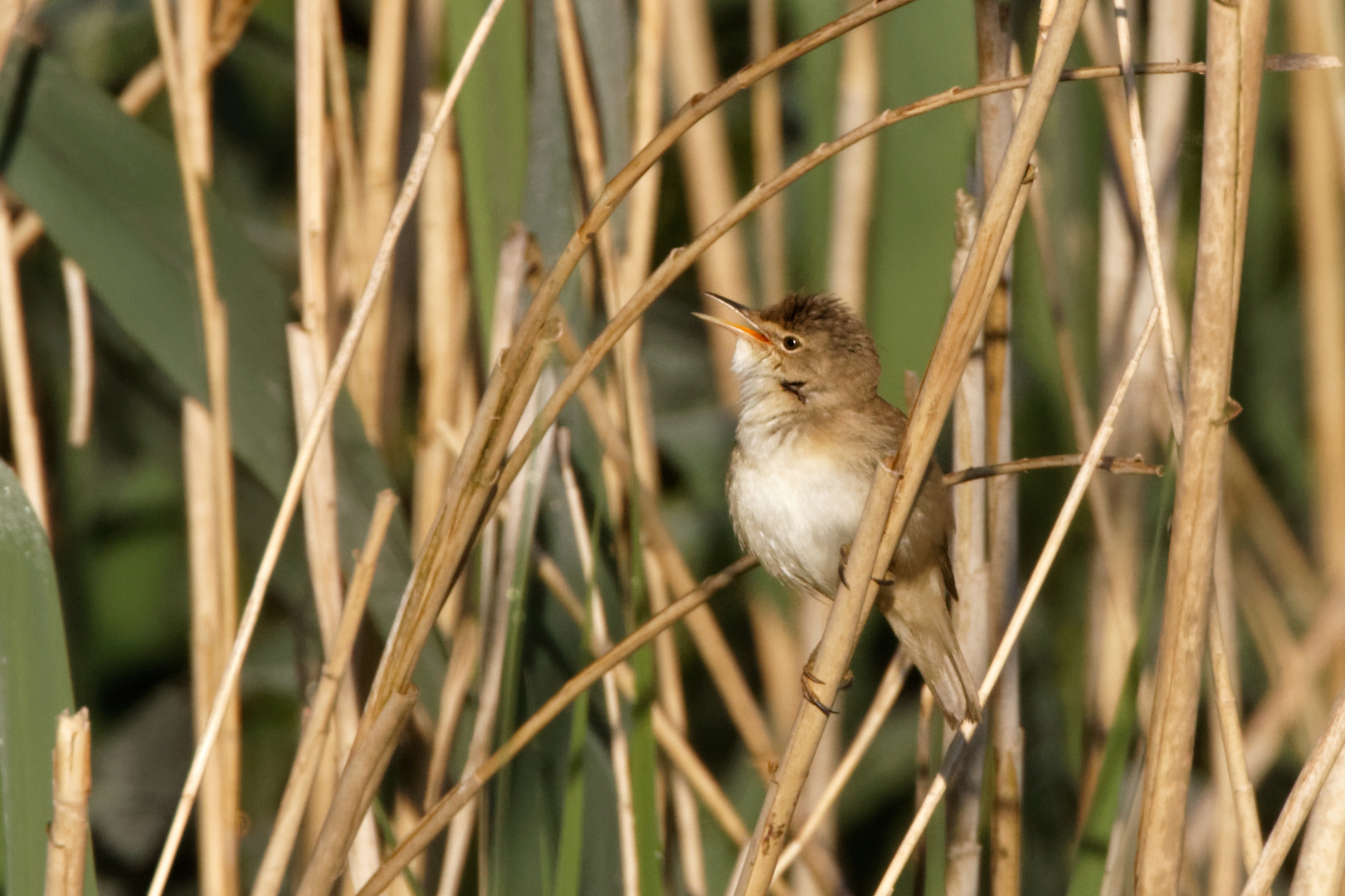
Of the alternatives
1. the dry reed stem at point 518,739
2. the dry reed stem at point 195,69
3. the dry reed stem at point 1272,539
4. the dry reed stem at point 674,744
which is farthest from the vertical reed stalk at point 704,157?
the dry reed stem at point 1272,539

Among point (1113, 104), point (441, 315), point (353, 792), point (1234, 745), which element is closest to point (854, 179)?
point (1113, 104)

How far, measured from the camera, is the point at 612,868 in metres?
1.55

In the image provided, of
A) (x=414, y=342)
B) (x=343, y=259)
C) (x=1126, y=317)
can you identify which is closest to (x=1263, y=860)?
(x=1126, y=317)

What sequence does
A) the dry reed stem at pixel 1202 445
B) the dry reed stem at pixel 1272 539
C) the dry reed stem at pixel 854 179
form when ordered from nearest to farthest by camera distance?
1. the dry reed stem at pixel 1202 445
2. the dry reed stem at pixel 854 179
3. the dry reed stem at pixel 1272 539

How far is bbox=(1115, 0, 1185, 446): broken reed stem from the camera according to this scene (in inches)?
43.8

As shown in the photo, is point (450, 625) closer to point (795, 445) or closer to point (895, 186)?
point (795, 445)

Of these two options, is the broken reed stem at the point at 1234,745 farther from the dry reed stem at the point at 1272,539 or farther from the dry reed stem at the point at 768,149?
the dry reed stem at the point at 1272,539

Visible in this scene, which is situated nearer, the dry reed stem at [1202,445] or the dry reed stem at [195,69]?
the dry reed stem at [1202,445]

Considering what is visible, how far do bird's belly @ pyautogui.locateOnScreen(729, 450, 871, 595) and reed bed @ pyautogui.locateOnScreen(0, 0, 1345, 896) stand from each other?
0.15 meters

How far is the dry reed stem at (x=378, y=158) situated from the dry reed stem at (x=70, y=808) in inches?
28.7

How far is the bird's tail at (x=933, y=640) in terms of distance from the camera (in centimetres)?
146

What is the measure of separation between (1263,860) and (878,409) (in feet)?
2.64

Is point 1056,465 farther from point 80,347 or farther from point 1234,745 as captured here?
point 80,347

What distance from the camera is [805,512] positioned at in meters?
1.63
